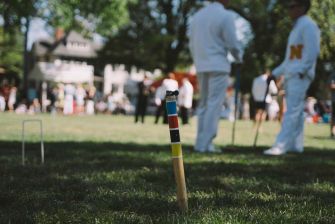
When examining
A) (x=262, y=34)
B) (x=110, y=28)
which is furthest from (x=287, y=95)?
(x=262, y=34)

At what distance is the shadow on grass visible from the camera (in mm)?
3865

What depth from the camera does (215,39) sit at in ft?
27.8

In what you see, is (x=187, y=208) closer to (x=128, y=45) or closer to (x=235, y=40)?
(x=235, y=40)

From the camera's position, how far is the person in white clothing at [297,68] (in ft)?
27.1

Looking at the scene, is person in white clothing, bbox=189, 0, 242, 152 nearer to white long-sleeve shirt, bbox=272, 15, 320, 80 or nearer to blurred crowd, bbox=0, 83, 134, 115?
white long-sleeve shirt, bbox=272, 15, 320, 80

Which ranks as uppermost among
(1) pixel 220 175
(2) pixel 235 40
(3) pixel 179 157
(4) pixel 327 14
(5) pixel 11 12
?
(4) pixel 327 14

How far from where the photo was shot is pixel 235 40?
8.40m

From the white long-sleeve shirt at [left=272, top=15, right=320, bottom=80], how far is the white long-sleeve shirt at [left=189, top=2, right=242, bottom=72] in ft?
2.62

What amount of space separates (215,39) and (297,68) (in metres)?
1.29

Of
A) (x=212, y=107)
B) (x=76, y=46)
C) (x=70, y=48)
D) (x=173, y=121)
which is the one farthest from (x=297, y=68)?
(x=76, y=46)

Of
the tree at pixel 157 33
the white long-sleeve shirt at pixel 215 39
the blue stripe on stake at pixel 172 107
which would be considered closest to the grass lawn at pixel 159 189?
the blue stripe on stake at pixel 172 107

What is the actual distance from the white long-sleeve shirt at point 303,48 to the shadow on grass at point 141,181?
131cm

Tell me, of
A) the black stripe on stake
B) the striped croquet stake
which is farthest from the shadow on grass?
the black stripe on stake

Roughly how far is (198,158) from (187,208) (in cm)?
374
